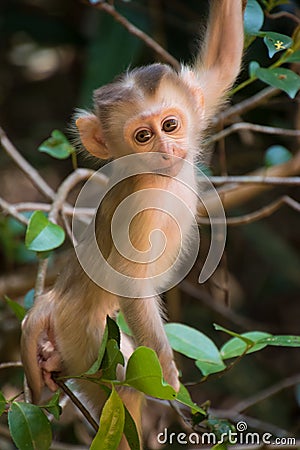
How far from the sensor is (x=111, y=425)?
212 centimetres

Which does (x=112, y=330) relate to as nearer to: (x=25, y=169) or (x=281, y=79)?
(x=281, y=79)

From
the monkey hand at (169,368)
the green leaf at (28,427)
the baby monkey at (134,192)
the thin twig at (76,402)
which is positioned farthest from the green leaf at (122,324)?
the green leaf at (28,427)

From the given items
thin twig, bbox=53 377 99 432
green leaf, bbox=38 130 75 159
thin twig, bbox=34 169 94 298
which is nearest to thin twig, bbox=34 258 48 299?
thin twig, bbox=34 169 94 298

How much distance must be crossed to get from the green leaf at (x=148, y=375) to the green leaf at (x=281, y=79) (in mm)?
1066

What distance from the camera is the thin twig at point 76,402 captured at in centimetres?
241

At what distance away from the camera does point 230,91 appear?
3041 mm

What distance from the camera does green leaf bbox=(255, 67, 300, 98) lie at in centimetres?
261

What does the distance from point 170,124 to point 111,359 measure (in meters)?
0.98

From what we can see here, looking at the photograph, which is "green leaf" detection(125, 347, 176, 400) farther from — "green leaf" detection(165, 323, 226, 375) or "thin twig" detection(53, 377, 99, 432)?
"green leaf" detection(165, 323, 226, 375)

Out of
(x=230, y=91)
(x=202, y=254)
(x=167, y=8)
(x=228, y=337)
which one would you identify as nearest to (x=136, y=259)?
(x=230, y=91)

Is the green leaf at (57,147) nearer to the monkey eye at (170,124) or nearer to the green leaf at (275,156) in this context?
the monkey eye at (170,124)

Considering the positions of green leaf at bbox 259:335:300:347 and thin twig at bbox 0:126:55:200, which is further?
thin twig at bbox 0:126:55:200

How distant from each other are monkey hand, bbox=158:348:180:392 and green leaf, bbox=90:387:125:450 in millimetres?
548

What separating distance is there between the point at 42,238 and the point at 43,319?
14.7 inches
